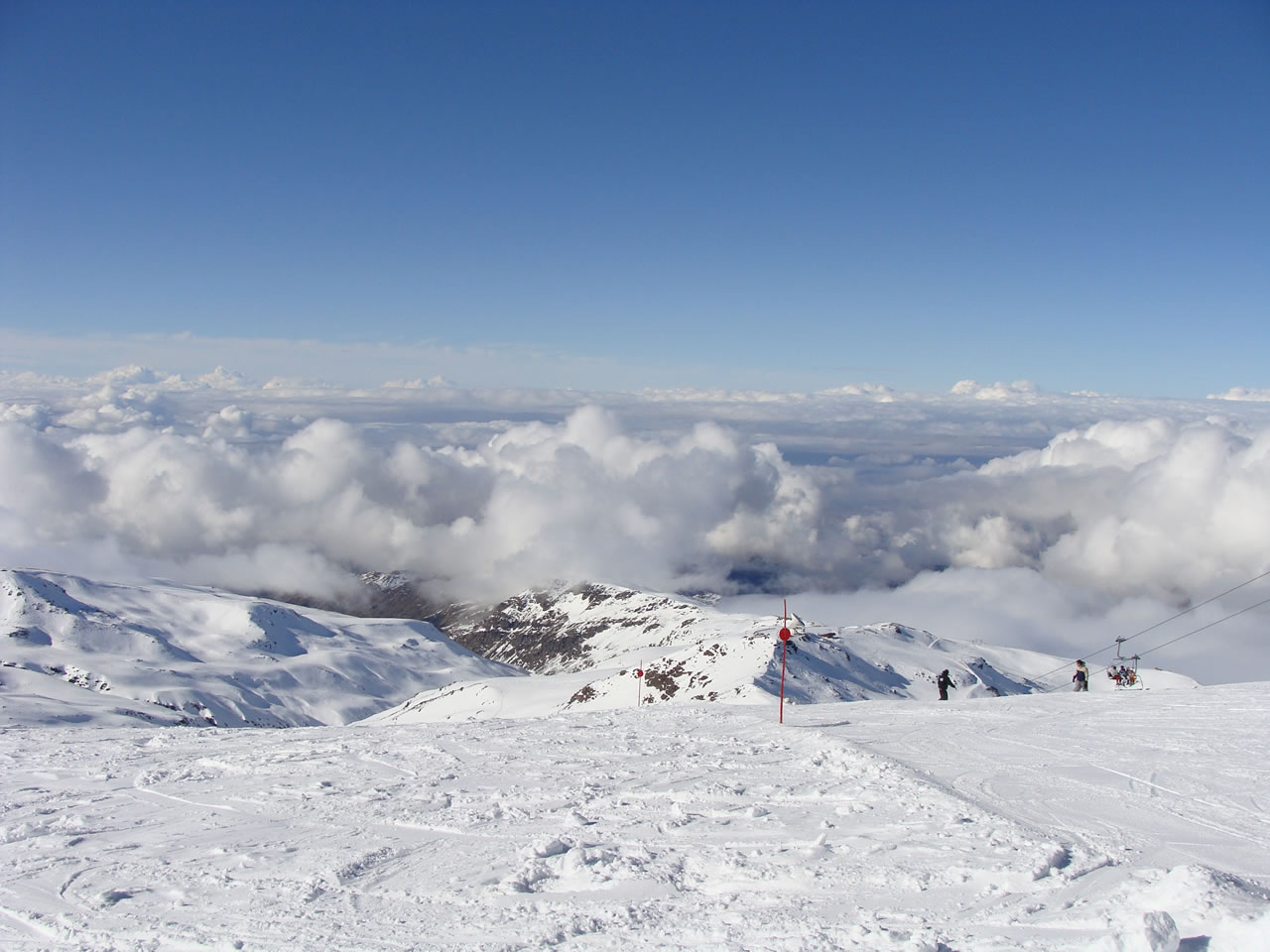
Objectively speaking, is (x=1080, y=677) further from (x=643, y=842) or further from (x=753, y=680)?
(x=753, y=680)

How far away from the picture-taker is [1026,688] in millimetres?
175750

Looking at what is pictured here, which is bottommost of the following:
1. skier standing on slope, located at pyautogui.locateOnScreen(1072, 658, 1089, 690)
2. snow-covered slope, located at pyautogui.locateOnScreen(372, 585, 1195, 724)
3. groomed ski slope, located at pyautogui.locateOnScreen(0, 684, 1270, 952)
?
snow-covered slope, located at pyautogui.locateOnScreen(372, 585, 1195, 724)

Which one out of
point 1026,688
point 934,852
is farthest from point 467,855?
point 1026,688

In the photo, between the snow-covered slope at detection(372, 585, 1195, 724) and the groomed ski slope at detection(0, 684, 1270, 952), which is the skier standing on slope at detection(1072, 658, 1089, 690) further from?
the snow-covered slope at detection(372, 585, 1195, 724)

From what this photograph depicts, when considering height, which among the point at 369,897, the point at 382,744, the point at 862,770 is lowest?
the point at 382,744

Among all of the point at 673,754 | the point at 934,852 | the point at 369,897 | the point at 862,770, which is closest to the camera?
the point at 369,897

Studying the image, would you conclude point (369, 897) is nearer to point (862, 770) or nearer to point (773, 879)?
point (773, 879)

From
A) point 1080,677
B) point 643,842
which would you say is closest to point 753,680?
point 1080,677

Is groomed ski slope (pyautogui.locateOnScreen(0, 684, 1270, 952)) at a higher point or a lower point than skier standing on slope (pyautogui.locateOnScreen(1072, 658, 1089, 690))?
higher

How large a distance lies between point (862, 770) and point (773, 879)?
16.6ft

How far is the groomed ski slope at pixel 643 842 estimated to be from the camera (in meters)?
6.81

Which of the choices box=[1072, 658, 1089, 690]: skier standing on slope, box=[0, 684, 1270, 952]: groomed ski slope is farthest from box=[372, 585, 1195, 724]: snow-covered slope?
box=[0, 684, 1270, 952]: groomed ski slope

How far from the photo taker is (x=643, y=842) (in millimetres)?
9109

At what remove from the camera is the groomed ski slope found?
6812 mm
